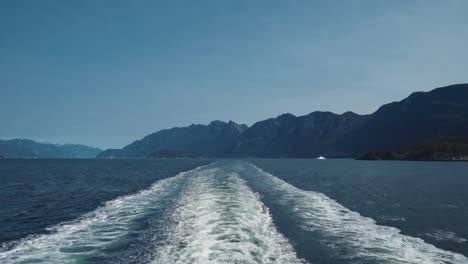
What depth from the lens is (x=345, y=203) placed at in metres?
36.5

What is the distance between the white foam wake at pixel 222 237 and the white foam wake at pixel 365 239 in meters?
3.08

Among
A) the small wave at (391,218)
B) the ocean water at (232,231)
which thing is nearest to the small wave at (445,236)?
the ocean water at (232,231)

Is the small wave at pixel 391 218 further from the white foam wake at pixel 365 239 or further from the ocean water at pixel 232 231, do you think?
the white foam wake at pixel 365 239

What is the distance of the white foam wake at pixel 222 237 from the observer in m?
17.0

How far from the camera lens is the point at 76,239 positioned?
68.2ft

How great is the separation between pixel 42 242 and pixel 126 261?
6.94 metres

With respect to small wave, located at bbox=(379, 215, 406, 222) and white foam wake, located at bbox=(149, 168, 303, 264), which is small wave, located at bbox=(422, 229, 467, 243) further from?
white foam wake, located at bbox=(149, 168, 303, 264)

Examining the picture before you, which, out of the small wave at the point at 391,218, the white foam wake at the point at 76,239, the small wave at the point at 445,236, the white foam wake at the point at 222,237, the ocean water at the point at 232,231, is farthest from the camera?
the small wave at the point at 391,218

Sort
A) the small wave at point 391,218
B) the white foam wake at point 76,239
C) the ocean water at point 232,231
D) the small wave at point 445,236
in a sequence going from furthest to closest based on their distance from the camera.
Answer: the small wave at point 391,218 < the small wave at point 445,236 < the ocean water at point 232,231 < the white foam wake at point 76,239

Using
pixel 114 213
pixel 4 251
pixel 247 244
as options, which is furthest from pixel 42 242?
pixel 247 244

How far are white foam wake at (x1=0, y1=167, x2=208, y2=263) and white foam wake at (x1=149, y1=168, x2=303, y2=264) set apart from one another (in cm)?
342

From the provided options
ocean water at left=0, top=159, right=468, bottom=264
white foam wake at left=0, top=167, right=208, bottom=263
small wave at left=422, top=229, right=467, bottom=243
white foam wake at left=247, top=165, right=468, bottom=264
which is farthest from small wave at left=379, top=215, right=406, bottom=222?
white foam wake at left=0, top=167, right=208, bottom=263

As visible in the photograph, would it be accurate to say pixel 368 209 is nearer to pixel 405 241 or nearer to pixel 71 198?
pixel 405 241

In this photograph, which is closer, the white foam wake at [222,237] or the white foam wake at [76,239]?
the white foam wake at [222,237]
